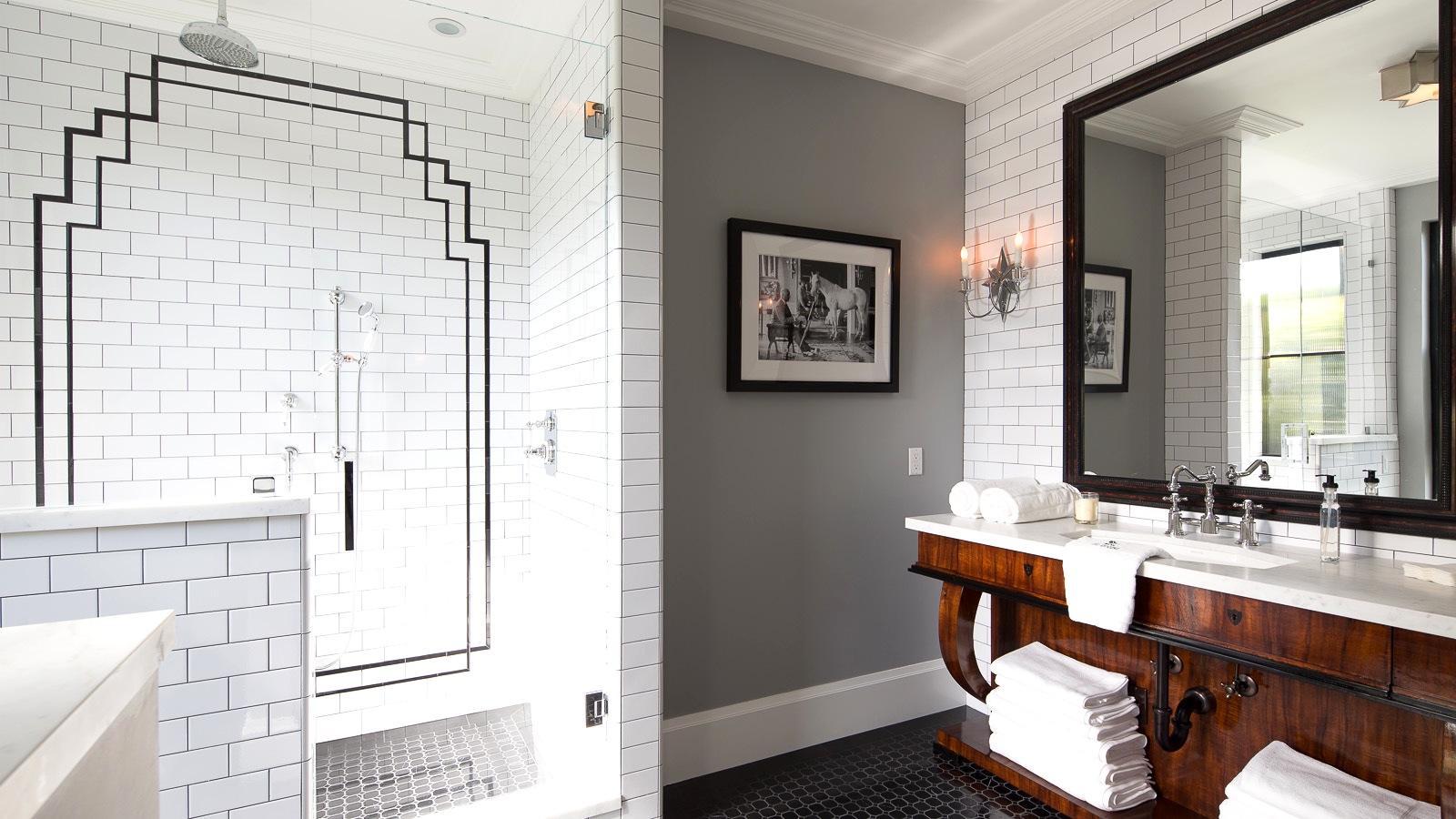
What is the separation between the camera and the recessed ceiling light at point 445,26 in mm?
1859

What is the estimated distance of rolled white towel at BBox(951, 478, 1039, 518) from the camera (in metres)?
2.43

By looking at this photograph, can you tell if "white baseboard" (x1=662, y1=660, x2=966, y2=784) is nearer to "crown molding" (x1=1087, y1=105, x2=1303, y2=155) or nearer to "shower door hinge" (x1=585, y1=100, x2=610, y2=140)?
"shower door hinge" (x1=585, y1=100, x2=610, y2=140)

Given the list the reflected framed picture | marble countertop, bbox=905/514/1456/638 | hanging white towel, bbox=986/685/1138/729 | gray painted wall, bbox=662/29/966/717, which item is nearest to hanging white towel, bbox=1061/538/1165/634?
marble countertop, bbox=905/514/1456/638

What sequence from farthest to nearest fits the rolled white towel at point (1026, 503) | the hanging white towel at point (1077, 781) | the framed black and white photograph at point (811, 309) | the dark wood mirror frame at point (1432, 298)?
the framed black and white photograph at point (811, 309), the rolled white towel at point (1026, 503), the hanging white towel at point (1077, 781), the dark wood mirror frame at point (1432, 298)

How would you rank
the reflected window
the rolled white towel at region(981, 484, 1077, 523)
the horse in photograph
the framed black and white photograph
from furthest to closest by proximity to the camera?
1. the horse in photograph
2. the framed black and white photograph
3. the rolled white towel at region(981, 484, 1077, 523)
4. the reflected window

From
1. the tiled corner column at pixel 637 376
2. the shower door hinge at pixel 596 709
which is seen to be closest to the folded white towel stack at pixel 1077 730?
the tiled corner column at pixel 637 376

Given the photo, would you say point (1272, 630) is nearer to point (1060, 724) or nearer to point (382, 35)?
point (1060, 724)

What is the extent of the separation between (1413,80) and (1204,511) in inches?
48.5

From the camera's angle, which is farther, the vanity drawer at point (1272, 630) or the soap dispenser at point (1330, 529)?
the soap dispenser at point (1330, 529)

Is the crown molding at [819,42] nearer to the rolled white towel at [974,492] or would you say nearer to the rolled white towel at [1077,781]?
the rolled white towel at [974,492]

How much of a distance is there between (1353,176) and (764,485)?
1951mm

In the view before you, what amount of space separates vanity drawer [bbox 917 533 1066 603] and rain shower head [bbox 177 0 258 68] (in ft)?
7.84

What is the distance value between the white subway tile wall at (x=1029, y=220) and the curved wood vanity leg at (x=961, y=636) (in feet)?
1.31

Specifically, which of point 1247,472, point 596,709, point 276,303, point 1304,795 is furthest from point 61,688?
point 1247,472
